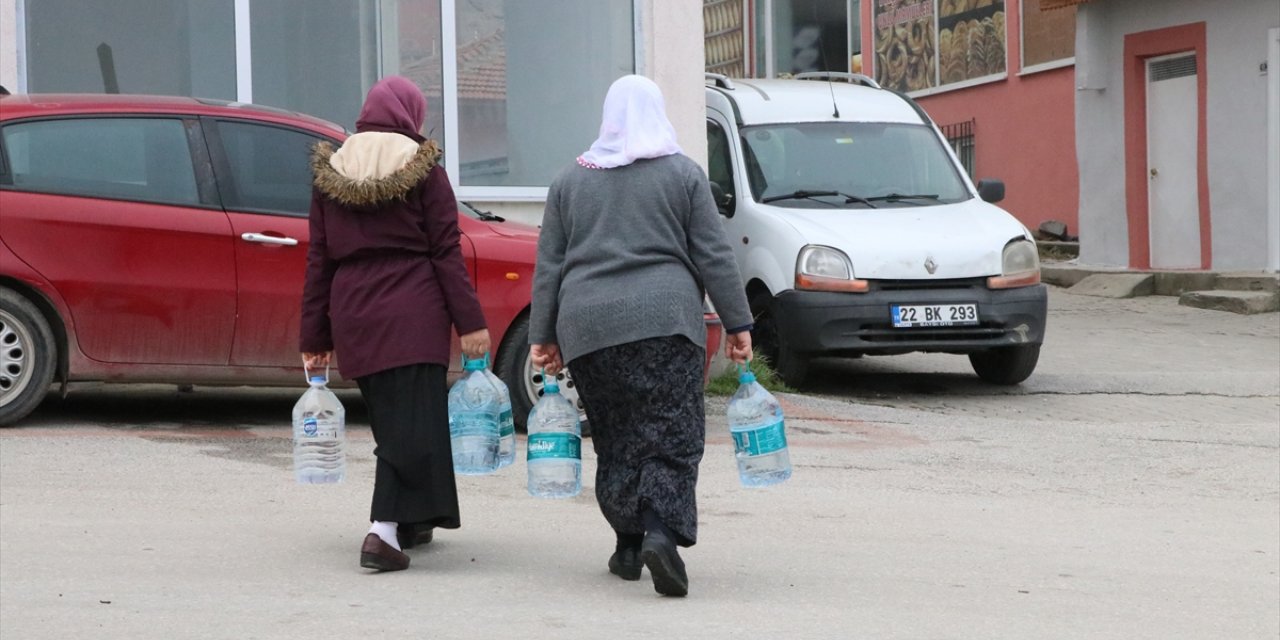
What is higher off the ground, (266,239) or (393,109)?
(393,109)

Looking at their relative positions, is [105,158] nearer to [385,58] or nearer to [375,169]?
[375,169]

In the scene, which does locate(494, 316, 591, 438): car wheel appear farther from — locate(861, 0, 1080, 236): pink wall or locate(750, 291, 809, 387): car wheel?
locate(861, 0, 1080, 236): pink wall

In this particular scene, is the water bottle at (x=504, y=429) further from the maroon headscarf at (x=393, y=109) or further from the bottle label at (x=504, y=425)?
the maroon headscarf at (x=393, y=109)

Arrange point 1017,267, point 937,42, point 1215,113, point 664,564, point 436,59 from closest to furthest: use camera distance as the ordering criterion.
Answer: point 664,564 < point 1017,267 < point 436,59 < point 1215,113 < point 937,42

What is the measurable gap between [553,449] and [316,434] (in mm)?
813

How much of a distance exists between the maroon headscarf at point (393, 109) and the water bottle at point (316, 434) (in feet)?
2.82

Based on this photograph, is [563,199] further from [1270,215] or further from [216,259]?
[1270,215]

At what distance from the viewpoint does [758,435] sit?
5.92 metres

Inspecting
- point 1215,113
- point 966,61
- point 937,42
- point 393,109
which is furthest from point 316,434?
point 937,42

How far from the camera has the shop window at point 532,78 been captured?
12.4 meters

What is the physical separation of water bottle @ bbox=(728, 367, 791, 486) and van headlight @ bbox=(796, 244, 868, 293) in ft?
18.6

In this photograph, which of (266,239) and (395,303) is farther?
(266,239)

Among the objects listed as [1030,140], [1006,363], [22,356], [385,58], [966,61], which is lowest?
[1006,363]

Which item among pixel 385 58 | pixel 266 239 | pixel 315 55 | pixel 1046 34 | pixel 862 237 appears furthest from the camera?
pixel 1046 34
